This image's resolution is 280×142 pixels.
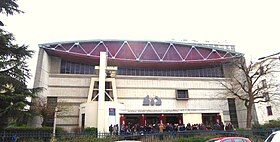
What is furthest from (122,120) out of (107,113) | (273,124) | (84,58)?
(273,124)

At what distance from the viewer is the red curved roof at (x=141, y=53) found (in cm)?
3475

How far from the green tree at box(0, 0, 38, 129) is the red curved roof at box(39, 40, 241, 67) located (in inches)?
754

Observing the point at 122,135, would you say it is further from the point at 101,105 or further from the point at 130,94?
the point at 130,94

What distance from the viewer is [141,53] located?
37281 mm

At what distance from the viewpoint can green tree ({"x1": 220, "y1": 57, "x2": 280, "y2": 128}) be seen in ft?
97.2

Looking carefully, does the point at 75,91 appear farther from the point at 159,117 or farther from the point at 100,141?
the point at 100,141

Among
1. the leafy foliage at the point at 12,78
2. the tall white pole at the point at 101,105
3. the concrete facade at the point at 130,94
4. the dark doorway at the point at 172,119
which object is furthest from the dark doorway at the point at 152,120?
the leafy foliage at the point at 12,78

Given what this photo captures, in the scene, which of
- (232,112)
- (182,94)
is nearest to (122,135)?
(182,94)

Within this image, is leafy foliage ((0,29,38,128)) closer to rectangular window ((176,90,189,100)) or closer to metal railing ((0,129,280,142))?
metal railing ((0,129,280,142))

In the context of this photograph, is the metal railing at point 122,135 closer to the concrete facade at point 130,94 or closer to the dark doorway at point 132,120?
the concrete facade at point 130,94

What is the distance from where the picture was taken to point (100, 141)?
49.4ft

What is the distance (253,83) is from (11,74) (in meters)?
27.5

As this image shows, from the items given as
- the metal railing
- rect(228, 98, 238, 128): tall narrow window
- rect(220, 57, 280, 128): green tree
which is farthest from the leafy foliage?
rect(228, 98, 238, 128): tall narrow window

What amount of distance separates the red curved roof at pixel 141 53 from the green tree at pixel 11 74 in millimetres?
19156
